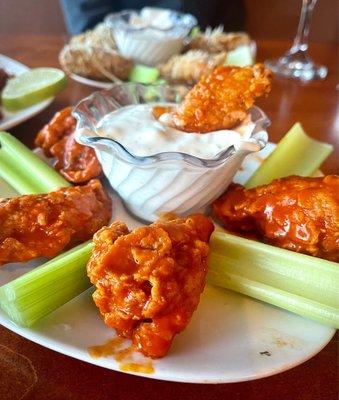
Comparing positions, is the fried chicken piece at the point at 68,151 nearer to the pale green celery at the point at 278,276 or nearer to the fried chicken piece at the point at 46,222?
the fried chicken piece at the point at 46,222

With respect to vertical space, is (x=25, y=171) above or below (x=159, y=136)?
below

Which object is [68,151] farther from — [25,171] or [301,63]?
[301,63]

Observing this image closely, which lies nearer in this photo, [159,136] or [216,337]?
[216,337]

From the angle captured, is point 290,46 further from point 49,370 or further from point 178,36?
point 49,370

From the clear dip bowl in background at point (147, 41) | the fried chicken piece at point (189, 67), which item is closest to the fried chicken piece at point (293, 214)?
the fried chicken piece at point (189, 67)

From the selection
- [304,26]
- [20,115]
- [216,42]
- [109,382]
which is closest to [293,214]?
[109,382]

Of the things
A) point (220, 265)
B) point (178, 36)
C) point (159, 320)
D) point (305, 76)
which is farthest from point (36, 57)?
point (159, 320)
